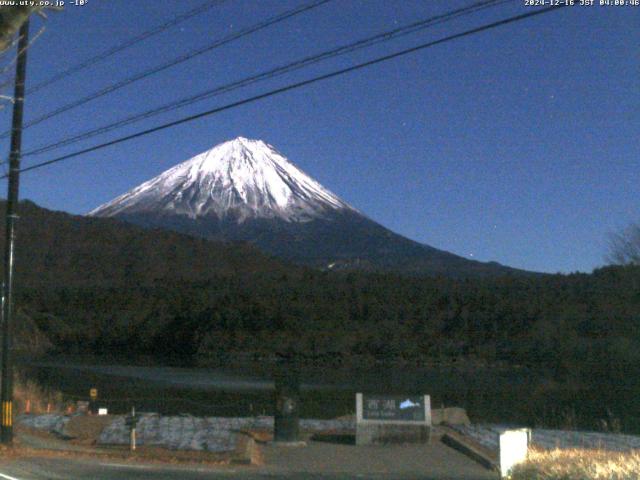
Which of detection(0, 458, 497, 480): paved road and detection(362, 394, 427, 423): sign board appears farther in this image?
detection(362, 394, 427, 423): sign board

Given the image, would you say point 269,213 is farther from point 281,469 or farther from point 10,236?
point 281,469

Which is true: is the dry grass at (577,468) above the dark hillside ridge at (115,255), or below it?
below

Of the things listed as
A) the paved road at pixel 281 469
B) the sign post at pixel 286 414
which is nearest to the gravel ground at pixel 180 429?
the sign post at pixel 286 414

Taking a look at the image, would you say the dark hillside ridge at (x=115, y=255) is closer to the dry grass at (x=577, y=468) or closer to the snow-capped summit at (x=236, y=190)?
the snow-capped summit at (x=236, y=190)

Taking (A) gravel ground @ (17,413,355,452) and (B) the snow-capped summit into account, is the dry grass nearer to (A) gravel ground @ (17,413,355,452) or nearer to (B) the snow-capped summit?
(A) gravel ground @ (17,413,355,452)

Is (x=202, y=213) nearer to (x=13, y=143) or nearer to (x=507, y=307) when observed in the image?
(x=507, y=307)

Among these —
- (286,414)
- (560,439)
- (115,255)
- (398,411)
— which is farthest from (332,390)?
(115,255)

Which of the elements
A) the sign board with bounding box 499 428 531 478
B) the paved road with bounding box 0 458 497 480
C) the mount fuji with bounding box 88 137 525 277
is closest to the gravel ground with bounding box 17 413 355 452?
the paved road with bounding box 0 458 497 480
